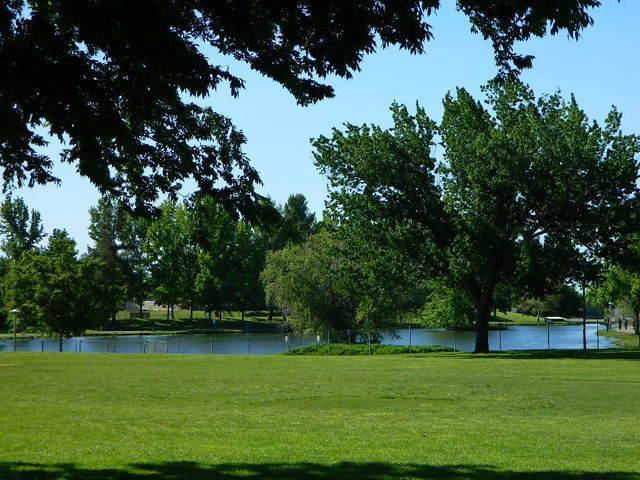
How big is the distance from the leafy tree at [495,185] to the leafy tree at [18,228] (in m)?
84.5

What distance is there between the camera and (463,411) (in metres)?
18.7

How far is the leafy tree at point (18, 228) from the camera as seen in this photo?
120250mm

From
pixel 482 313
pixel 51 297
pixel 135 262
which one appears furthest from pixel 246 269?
pixel 482 313

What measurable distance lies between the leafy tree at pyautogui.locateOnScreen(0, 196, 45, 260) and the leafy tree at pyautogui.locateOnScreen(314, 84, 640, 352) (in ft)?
277

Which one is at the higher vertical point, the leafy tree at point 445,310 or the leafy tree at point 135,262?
the leafy tree at point 135,262

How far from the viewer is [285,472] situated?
10.3m

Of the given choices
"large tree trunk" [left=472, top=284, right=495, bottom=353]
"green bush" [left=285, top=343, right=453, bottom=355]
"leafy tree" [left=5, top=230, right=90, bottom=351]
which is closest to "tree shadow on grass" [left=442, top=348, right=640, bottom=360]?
"large tree trunk" [left=472, top=284, right=495, bottom=353]

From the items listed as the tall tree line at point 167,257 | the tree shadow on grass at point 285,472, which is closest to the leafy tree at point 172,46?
the tree shadow on grass at point 285,472

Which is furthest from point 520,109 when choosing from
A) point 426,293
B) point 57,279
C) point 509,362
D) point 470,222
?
point 57,279

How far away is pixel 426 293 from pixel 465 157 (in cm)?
3107

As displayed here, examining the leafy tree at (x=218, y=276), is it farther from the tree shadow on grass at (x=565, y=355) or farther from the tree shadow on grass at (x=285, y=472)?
the tree shadow on grass at (x=285, y=472)

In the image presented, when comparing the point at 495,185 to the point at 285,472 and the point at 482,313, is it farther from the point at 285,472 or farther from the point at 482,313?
the point at 285,472

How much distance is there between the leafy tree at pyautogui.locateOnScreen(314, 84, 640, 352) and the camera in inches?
1724

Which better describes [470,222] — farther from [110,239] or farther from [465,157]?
[110,239]
